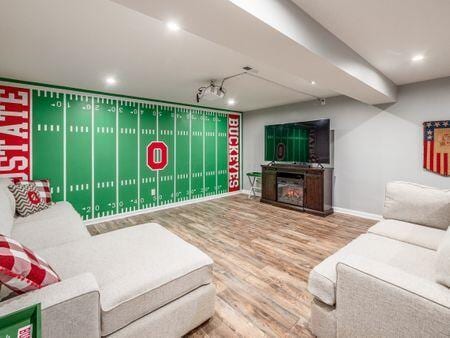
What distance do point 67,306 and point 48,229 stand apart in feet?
5.61

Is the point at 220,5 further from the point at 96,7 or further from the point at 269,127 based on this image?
the point at 269,127

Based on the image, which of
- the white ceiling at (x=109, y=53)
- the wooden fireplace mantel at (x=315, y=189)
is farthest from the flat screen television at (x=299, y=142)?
the white ceiling at (x=109, y=53)

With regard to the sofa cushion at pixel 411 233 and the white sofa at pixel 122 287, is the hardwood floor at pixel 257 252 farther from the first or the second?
the sofa cushion at pixel 411 233

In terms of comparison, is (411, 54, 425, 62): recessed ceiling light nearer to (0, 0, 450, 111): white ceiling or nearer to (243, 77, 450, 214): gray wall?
(0, 0, 450, 111): white ceiling

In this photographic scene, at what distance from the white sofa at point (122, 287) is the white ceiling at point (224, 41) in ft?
5.38

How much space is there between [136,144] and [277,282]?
3.67 meters

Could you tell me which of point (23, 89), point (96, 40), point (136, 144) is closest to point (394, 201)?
point (96, 40)

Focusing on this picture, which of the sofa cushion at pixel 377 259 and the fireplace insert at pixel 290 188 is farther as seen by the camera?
the fireplace insert at pixel 290 188

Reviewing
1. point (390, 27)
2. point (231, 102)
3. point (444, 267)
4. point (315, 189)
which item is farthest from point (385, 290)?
point (231, 102)

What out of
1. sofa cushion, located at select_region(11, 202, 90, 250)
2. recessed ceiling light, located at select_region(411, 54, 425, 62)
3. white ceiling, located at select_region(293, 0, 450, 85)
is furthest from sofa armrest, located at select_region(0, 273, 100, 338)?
recessed ceiling light, located at select_region(411, 54, 425, 62)

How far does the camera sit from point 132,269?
1.48 m

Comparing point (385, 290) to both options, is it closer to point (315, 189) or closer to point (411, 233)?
point (411, 233)

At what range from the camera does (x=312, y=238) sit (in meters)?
3.27

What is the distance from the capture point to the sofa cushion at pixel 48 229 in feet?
6.75
